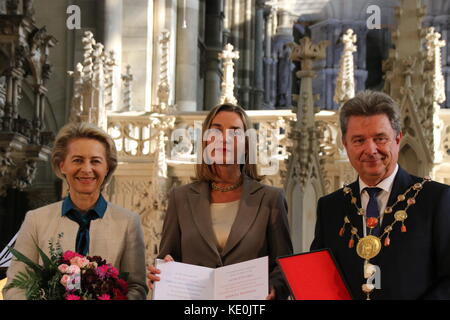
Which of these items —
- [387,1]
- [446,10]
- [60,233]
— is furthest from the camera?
[387,1]

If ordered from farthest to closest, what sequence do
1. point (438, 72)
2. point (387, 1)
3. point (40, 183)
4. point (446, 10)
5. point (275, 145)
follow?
point (387, 1)
point (446, 10)
point (40, 183)
point (275, 145)
point (438, 72)

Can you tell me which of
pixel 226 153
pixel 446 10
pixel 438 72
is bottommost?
pixel 226 153

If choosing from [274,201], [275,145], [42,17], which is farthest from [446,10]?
[274,201]

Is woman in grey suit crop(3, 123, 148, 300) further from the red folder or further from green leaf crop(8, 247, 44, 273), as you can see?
the red folder

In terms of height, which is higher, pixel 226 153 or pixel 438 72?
pixel 438 72

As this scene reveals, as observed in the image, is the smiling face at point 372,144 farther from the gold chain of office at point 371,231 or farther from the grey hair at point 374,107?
the gold chain of office at point 371,231

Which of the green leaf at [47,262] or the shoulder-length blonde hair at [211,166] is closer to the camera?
the green leaf at [47,262]

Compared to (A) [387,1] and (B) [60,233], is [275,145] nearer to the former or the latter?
(B) [60,233]

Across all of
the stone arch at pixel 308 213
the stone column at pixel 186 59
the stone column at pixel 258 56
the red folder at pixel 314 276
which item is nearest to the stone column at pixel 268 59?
the stone column at pixel 258 56

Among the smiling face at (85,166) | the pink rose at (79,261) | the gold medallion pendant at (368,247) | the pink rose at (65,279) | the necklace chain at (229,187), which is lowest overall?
the pink rose at (65,279)

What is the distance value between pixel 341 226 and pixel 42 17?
9762 millimetres

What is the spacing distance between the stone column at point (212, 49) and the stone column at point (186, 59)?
387 cm

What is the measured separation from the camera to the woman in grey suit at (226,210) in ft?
9.82

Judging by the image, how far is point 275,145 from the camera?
8.55 metres
